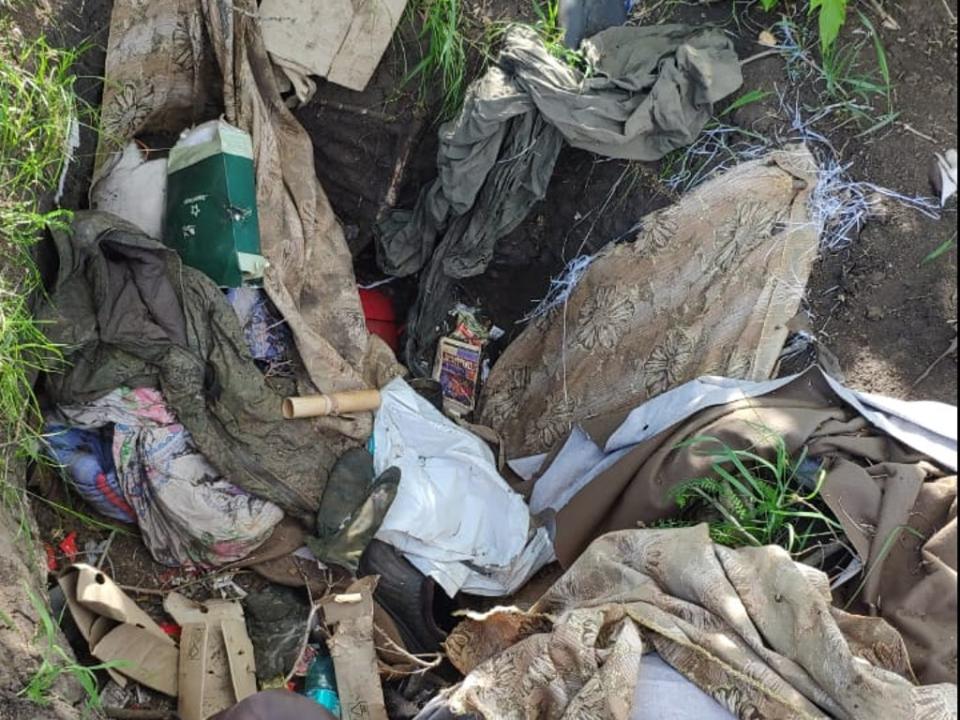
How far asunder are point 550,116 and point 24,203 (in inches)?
61.0

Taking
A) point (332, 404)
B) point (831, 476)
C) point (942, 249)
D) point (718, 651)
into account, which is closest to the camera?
point (718, 651)

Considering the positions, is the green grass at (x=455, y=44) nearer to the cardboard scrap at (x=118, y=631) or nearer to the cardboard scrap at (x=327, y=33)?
the cardboard scrap at (x=327, y=33)

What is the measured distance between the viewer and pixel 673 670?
2.06m

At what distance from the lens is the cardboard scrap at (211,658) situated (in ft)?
8.48

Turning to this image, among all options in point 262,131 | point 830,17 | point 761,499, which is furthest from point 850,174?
point 262,131

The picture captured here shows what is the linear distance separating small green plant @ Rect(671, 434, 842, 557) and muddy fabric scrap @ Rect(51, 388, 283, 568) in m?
1.31

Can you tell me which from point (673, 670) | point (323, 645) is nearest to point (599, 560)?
point (673, 670)

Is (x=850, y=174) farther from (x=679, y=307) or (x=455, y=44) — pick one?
(x=455, y=44)

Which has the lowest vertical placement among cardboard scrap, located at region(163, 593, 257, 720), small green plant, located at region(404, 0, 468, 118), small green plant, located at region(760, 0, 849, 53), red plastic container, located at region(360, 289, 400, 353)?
cardboard scrap, located at region(163, 593, 257, 720)

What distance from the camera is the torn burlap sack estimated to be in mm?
2926

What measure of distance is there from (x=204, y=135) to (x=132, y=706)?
172 cm

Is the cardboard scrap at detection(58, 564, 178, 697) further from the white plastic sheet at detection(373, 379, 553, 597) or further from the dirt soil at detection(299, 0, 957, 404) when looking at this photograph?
the dirt soil at detection(299, 0, 957, 404)

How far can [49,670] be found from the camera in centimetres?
204

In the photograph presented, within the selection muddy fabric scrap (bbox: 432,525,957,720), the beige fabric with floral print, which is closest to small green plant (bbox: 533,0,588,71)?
the beige fabric with floral print
